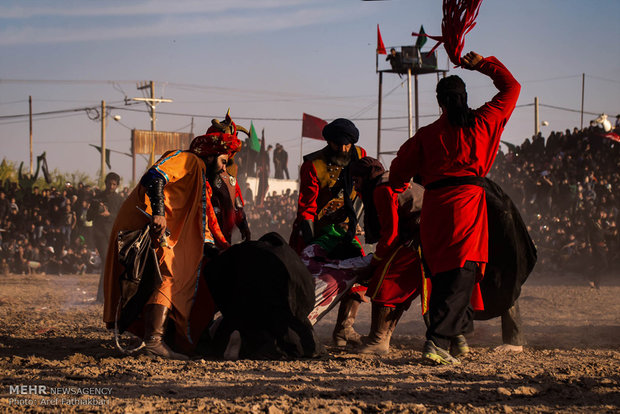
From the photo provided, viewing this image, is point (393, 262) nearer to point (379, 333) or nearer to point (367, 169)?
point (379, 333)

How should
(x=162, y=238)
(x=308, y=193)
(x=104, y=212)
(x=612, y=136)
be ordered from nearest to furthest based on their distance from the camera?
(x=162, y=238) → (x=308, y=193) → (x=104, y=212) → (x=612, y=136)

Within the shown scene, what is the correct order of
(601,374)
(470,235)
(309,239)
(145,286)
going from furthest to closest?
(309,239), (145,286), (470,235), (601,374)

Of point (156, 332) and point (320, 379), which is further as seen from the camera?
point (156, 332)

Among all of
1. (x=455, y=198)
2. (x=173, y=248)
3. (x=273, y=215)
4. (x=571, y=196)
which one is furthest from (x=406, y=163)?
(x=273, y=215)

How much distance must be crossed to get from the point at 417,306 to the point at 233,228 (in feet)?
16.7

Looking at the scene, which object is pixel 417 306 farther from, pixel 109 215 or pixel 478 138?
pixel 478 138

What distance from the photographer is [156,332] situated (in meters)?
5.63

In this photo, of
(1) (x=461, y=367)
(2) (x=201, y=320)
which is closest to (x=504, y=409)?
(1) (x=461, y=367)

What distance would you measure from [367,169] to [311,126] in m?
28.5

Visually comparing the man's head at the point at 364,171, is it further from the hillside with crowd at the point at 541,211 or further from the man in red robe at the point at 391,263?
the hillside with crowd at the point at 541,211

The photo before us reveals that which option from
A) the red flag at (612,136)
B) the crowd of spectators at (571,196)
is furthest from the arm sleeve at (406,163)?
the red flag at (612,136)

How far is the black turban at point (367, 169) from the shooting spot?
20.1ft

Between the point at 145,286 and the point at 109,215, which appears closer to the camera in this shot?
the point at 145,286

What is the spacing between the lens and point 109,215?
10812 millimetres
